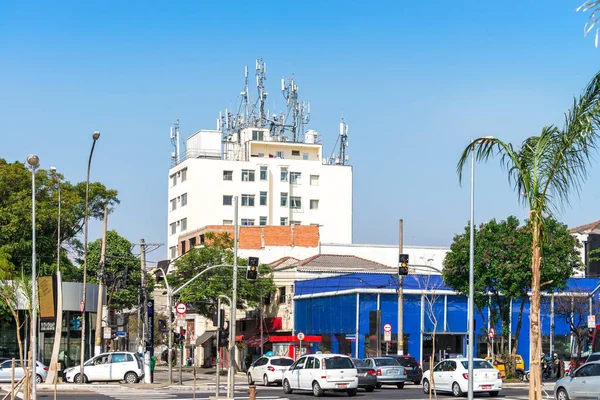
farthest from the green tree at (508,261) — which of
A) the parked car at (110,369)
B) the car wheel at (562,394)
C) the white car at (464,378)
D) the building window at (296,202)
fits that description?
the building window at (296,202)

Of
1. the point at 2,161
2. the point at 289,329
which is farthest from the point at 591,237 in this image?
the point at 2,161

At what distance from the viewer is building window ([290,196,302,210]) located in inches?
4284

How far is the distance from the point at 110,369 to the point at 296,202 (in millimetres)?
62060

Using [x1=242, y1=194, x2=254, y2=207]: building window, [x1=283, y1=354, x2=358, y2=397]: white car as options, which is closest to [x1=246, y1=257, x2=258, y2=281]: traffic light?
[x1=283, y1=354, x2=358, y2=397]: white car

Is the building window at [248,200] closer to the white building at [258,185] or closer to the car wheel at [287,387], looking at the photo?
the white building at [258,185]

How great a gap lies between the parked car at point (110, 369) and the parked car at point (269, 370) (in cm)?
545

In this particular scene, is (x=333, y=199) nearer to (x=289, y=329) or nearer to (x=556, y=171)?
(x=289, y=329)

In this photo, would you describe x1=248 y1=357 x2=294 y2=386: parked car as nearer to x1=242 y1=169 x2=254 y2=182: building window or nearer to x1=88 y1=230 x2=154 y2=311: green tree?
x1=88 y1=230 x2=154 y2=311: green tree

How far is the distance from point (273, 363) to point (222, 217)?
193ft

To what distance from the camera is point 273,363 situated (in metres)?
47.7

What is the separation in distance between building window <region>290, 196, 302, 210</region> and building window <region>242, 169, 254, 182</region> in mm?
5025

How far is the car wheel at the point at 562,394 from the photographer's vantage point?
3164 centimetres

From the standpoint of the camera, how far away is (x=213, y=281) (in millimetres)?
69625

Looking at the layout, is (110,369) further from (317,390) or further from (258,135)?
(258,135)
